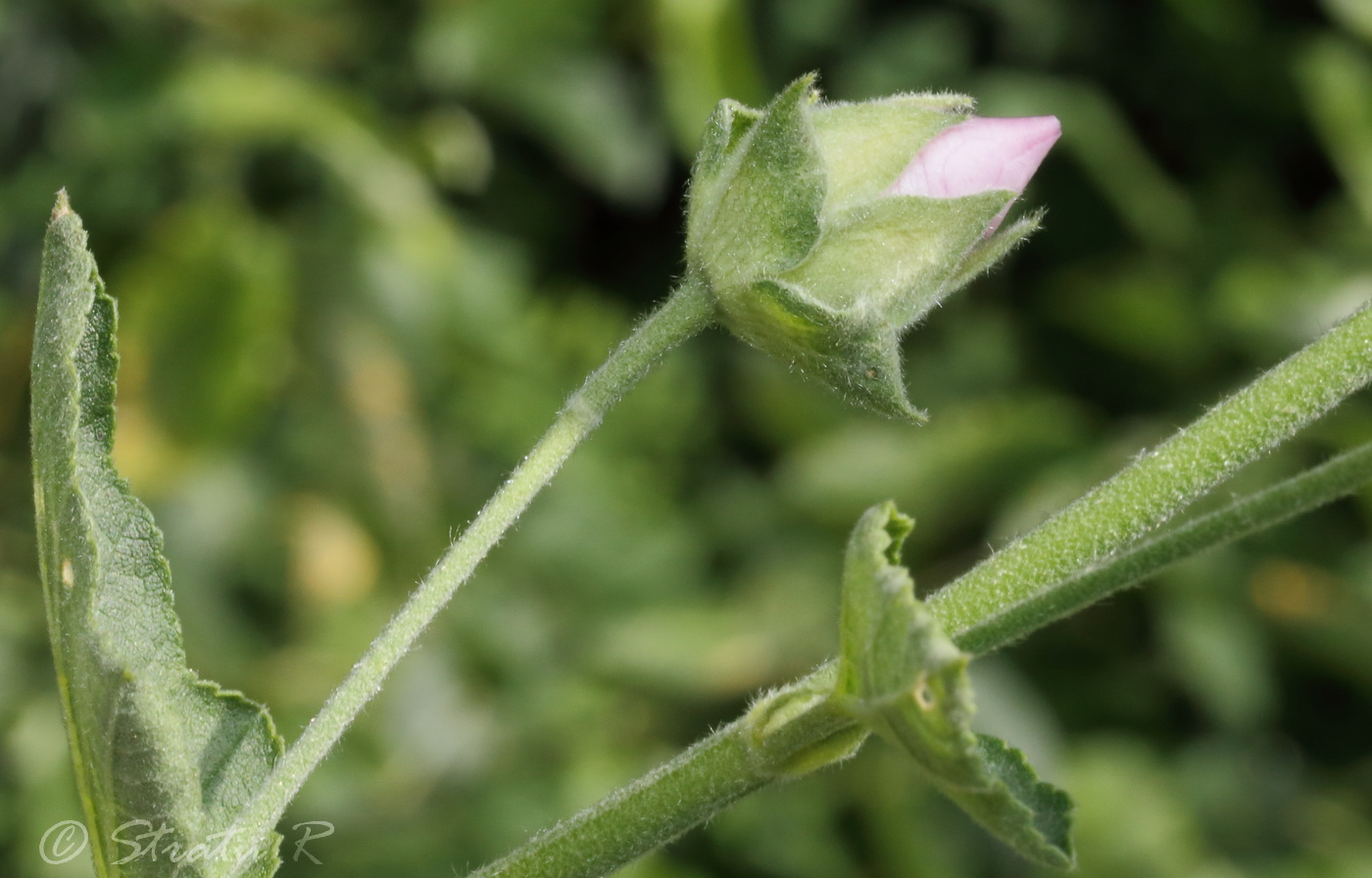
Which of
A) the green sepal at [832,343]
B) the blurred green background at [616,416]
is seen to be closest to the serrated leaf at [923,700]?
the green sepal at [832,343]

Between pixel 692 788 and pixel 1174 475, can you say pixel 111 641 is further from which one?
pixel 1174 475

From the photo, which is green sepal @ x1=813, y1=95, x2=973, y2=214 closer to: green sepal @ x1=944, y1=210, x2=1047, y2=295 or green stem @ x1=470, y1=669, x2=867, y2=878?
green sepal @ x1=944, y1=210, x2=1047, y2=295

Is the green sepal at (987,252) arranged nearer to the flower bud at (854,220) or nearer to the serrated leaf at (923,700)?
the flower bud at (854,220)

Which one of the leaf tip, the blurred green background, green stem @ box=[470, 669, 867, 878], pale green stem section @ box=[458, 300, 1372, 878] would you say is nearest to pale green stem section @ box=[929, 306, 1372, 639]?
pale green stem section @ box=[458, 300, 1372, 878]

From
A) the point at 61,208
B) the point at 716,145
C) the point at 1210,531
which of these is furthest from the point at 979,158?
the point at 61,208

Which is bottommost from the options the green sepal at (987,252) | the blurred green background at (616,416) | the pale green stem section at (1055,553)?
the pale green stem section at (1055,553)

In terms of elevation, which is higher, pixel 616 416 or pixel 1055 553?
pixel 616 416

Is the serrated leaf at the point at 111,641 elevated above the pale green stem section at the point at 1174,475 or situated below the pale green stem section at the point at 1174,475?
above

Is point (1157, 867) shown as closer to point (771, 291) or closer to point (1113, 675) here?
point (1113, 675)
